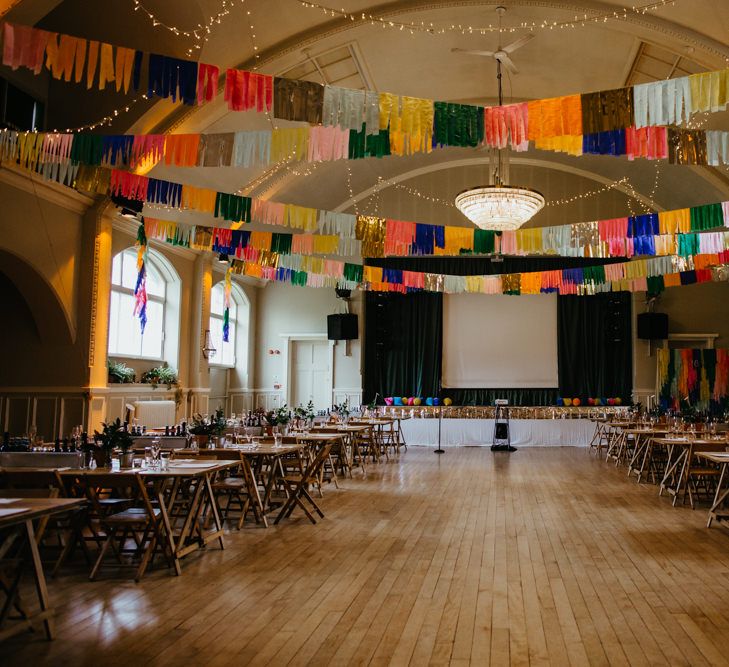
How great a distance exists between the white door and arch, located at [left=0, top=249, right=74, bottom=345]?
817 cm

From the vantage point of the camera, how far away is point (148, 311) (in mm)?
12688

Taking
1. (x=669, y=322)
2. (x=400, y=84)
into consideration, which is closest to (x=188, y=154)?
(x=400, y=84)

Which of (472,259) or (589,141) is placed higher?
(472,259)

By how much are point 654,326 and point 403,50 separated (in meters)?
9.57

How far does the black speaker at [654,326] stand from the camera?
16.6 meters

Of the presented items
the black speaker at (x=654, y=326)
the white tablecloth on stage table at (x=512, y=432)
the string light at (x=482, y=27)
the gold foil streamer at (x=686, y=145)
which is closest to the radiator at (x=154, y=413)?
the white tablecloth on stage table at (x=512, y=432)

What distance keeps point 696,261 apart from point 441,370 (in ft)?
25.5

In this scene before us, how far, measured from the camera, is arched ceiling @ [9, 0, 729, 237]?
887 cm

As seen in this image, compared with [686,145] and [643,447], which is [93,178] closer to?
[686,145]

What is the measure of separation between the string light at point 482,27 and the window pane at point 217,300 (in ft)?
24.9

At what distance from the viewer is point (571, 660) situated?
3.31 m

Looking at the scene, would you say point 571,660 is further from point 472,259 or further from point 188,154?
point 472,259

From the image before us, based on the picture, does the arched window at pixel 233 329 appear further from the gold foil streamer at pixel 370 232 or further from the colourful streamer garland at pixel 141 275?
the gold foil streamer at pixel 370 232

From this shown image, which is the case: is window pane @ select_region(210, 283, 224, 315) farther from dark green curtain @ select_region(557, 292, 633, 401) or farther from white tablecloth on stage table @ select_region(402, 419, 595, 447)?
dark green curtain @ select_region(557, 292, 633, 401)
